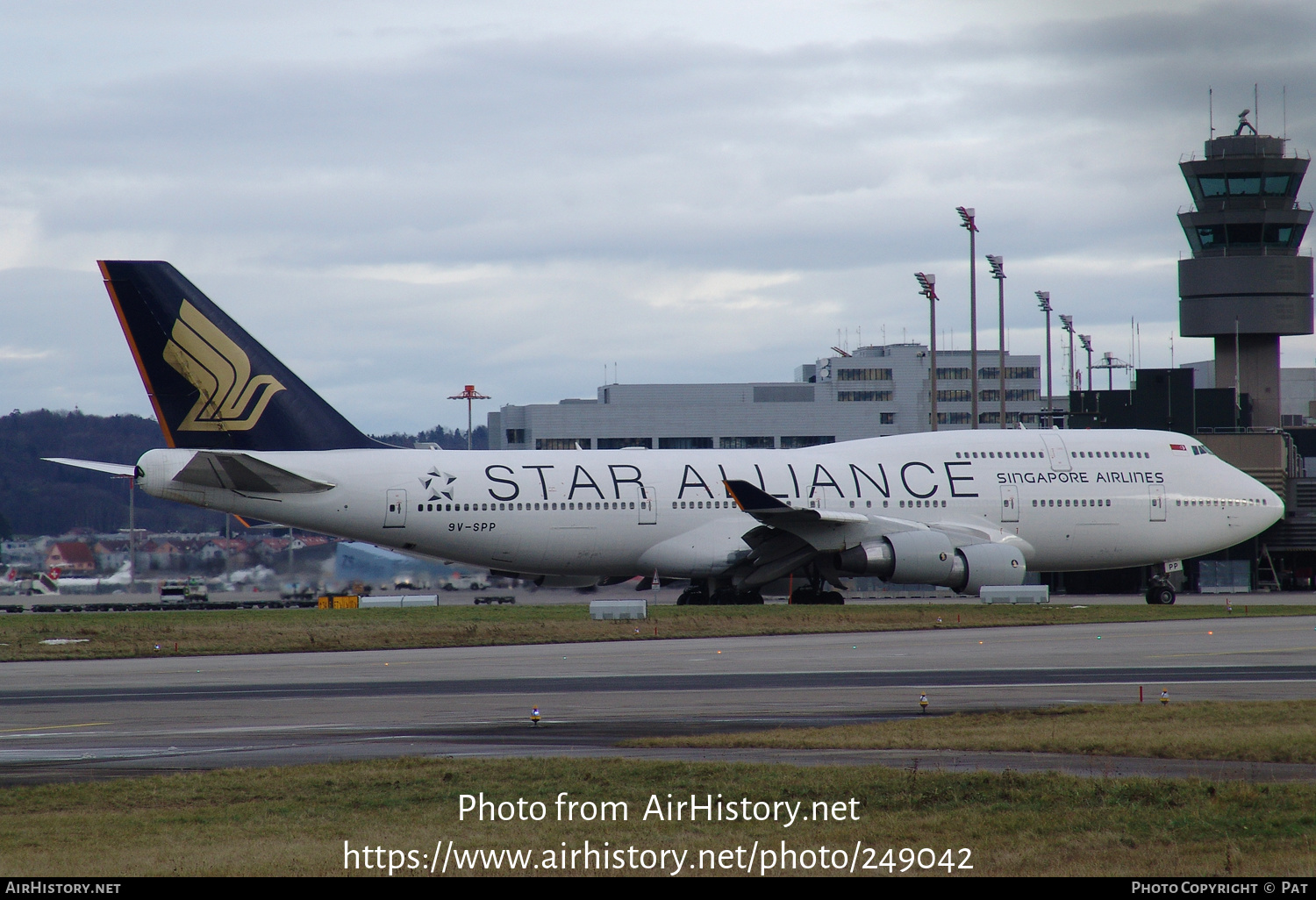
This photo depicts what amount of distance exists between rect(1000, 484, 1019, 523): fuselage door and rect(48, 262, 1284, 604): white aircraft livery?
1.7 inches

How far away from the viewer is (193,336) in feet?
129

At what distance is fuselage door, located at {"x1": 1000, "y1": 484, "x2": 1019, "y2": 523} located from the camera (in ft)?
145

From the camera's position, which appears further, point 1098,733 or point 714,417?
point 714,417

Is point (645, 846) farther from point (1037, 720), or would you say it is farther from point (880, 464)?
point (880, 464)

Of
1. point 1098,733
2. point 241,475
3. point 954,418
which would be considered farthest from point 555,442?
point 1098,733

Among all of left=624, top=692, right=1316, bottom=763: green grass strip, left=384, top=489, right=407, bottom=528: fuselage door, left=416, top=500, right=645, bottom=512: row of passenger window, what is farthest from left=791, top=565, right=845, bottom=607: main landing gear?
left=624, top=692, right=1316, bottom=763: green grass strip

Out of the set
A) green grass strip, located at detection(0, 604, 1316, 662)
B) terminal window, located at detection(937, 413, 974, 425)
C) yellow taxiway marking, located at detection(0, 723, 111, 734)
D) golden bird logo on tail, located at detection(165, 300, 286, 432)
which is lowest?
green grass strip, located at detection(0, 604, 1316, 662)

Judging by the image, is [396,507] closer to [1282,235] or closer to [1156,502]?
[1156,502]

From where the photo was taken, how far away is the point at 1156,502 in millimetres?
45312

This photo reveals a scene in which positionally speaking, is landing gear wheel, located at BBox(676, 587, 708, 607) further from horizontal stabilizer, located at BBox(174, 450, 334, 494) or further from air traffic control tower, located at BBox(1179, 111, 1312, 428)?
air traffic control tower, located at BBox(1179, 111, 1312, 428)

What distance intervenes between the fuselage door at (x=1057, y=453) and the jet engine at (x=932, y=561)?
433 cm

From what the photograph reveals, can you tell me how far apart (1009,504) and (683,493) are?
10.7 meters

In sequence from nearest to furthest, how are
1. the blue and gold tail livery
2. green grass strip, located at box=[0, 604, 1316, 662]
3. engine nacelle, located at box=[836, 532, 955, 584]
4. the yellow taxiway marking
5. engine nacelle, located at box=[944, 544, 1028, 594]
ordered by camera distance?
the yellow taxiway marking < green grass strip, located at box=[0, 604, 1316, 662] < the blue and gold tail livery < engine nacelle, located at box=[836, 532, 955, 584] < engine nacelle, located at box=[944, 544, 1028, 594]
